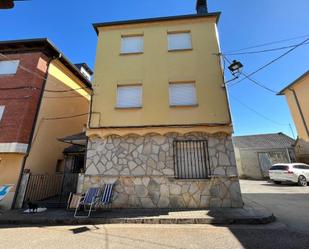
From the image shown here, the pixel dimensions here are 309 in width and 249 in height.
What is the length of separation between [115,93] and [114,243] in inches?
258

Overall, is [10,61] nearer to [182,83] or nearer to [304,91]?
[182,83]

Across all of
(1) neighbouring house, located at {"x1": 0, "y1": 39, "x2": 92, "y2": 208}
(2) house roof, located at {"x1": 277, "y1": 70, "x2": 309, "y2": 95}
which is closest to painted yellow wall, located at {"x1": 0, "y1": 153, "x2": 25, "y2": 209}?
(1) neighbouring house, located at {"x1": 0, "y1": 39, "x2": 92, "y2": 208}

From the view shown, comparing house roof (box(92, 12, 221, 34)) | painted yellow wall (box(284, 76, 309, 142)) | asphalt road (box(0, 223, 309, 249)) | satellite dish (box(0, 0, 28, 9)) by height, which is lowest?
asphalt road (box(0, 223, 309, 249))

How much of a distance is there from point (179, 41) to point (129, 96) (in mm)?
4274

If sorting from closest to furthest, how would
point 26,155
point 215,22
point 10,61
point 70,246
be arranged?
point 70,246 → point 26,155 → point 215,22 → point 10,61

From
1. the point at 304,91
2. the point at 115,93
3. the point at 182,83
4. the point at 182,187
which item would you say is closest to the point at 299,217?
the point at 182,187

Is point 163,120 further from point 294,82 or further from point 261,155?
point 261,155

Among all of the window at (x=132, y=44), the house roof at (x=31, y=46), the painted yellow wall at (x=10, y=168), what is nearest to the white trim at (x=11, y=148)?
the painted yellow wall at (x=10, y=168)

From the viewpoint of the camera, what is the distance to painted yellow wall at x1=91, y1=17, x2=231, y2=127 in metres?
8.28

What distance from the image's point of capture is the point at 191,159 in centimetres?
788

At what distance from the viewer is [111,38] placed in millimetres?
9922

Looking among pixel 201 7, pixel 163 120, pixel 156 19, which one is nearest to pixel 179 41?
pixel 156 19

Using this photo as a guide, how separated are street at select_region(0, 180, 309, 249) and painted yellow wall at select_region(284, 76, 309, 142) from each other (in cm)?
557

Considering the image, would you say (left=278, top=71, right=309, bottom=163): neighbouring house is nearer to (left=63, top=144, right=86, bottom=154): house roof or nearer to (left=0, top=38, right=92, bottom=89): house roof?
(left=63, top=144, right=86, bottom=154): house roof
